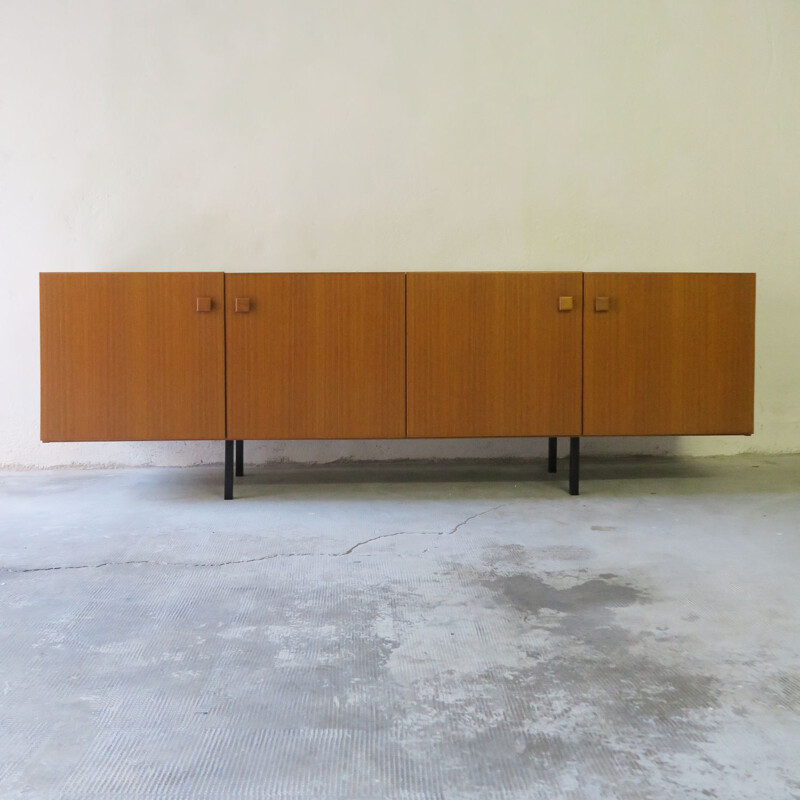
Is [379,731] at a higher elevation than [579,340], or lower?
lower

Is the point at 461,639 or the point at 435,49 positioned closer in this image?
the point at 461,639

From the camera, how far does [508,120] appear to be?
12.3 ft

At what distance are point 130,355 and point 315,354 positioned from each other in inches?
28.4

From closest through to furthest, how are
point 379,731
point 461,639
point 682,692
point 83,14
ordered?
1. point 379,731
2. point 682,692
3. point 461,639
4. point 83,14

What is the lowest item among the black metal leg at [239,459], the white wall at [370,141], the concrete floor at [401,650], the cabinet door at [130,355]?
the concrete floor at [401,650]

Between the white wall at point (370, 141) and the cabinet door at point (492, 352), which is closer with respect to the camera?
the cabinet door at point (492, 352)

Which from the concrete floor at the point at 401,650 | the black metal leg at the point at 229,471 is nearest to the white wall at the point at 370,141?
the black metal leg at the point at 229,471

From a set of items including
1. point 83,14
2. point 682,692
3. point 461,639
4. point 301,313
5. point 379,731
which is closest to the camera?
point 379,731

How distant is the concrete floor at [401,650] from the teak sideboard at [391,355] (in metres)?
0.35

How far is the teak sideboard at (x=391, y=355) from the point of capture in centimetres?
293

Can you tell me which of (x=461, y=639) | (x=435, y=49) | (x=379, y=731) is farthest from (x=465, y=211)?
(x=379, y=731)

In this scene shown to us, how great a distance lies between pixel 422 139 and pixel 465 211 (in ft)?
1.35

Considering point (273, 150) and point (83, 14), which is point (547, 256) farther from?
point (83, 14)

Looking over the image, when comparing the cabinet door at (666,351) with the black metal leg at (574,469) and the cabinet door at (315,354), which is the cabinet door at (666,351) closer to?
the black metal leg at (574,469)
